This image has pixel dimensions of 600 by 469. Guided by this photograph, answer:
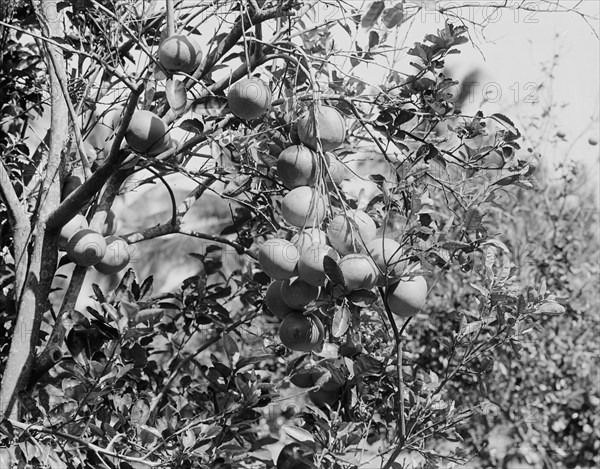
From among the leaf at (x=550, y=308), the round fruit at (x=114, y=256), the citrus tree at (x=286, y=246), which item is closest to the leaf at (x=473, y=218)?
the citrus tree at (x=286, y=246)

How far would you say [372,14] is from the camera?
4.65 ft

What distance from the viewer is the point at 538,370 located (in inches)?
152

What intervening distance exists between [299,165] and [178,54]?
0.92 ft

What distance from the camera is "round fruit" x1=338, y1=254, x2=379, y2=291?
1022 millimetres

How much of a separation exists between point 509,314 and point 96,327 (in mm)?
736

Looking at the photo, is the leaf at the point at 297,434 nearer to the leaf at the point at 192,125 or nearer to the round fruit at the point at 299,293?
the round fruit at the point at 299,293

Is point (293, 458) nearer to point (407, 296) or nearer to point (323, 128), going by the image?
point (407, 296)

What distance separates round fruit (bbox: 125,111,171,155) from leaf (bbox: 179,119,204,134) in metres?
0.04

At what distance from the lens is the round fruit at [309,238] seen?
1068mm

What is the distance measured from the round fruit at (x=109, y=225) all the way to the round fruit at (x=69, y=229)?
3.2 inches

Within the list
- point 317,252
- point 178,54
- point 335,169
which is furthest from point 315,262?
point 178,54

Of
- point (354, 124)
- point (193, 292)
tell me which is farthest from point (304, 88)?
point (193, 292)

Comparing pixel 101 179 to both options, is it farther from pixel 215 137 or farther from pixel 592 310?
pixel 592 310

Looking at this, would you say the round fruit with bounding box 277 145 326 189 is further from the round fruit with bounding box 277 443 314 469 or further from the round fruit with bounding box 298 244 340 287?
the round fruit with bounding box 277 443 314 469
